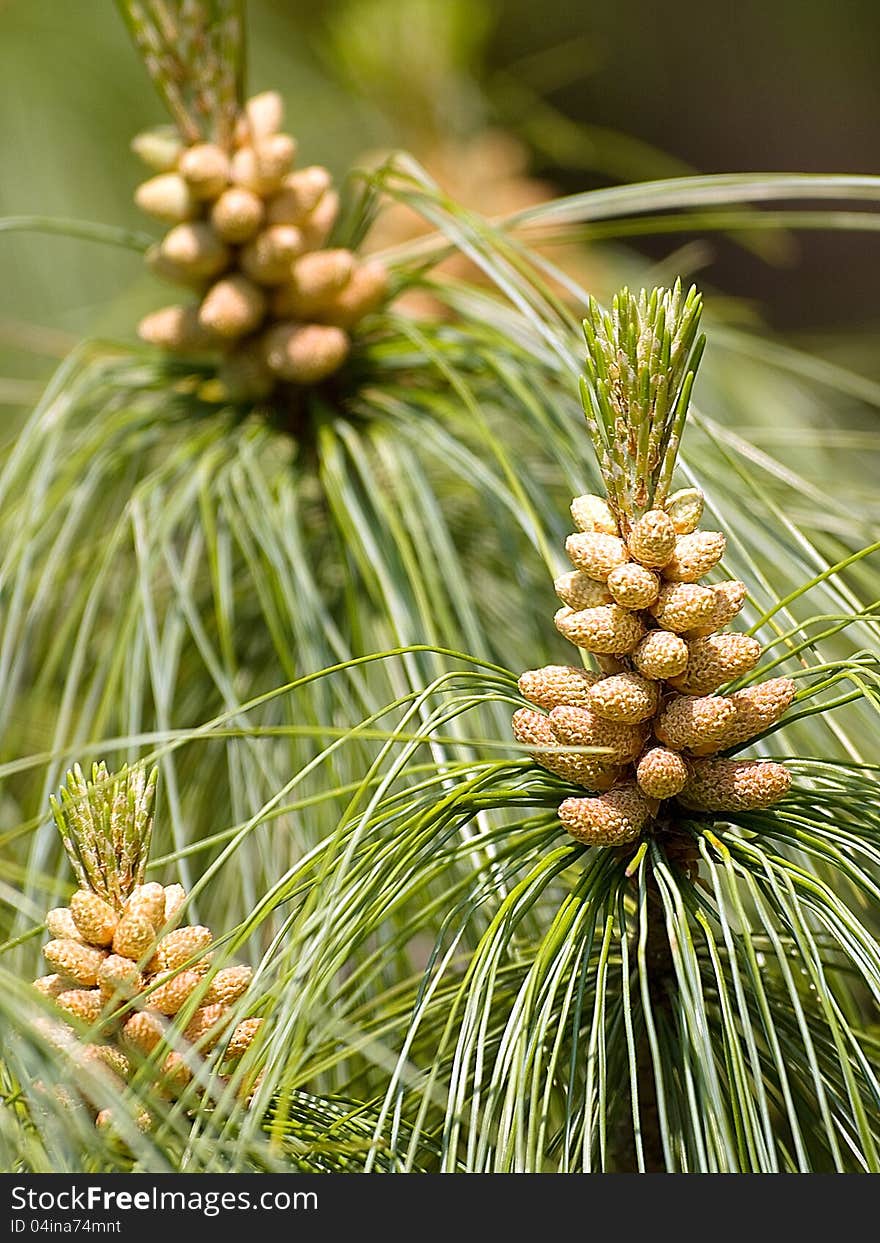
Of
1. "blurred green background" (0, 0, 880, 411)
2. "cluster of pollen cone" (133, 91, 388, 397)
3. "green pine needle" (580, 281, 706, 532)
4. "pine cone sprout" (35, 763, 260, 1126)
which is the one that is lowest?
"pine cone sprout" (35, 763, 260, 1126)

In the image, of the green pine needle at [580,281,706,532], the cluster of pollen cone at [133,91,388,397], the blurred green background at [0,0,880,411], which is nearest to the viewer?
the green pine needle at [580,281,706,532]

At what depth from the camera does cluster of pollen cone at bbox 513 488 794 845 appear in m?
0.32

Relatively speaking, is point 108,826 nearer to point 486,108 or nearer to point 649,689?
point 649,689

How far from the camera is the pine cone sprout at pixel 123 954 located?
317 mm

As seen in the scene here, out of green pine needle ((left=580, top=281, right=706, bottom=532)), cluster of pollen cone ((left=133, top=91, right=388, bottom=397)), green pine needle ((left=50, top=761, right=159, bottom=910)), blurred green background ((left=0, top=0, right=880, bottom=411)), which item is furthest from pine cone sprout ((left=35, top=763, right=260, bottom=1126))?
blurred green background ((left=0, top=0, right=880, bottom=411))

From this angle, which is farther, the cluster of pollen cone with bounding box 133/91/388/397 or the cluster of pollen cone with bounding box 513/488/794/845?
the cluster of pollen cone with bounding box 133/91/388/397

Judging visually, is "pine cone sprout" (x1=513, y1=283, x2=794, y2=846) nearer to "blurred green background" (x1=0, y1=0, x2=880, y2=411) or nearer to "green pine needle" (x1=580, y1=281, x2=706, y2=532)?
"green pine needle" (x1=580, y1=281, x2=706, y2=532)

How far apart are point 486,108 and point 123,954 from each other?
807mm

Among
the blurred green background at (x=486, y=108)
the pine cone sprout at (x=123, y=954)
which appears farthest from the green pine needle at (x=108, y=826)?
the blurred green background at (x=486, y=108)

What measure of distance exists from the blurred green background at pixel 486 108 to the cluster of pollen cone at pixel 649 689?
291mm

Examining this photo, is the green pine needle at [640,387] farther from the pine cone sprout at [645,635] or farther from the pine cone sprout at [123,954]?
the pine cone sprout at [123,954]

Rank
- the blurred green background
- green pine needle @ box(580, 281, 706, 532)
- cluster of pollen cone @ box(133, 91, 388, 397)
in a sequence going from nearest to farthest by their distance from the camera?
green pine needle @ box(580, 281, 706, 532) → cluster of pollen cone @ box(133, 91, 388, 397) → the blurred green background

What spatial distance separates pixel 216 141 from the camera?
0.51 meters

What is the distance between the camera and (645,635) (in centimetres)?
33
